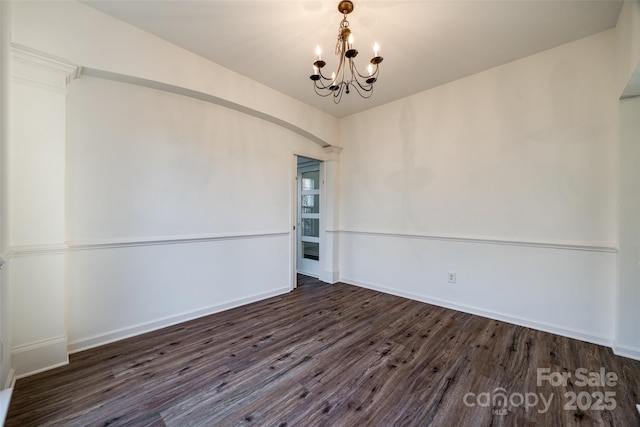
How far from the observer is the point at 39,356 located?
1.96 m

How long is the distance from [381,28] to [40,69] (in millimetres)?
2835

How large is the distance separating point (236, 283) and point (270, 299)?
1.90ft

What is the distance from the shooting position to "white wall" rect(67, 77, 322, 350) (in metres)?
2.28

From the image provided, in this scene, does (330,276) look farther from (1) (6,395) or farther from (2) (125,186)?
(1) (6,395)

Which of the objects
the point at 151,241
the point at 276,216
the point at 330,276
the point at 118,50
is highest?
the point at 118,50

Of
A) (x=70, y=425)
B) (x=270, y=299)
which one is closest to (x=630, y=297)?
(x=270, y=299)

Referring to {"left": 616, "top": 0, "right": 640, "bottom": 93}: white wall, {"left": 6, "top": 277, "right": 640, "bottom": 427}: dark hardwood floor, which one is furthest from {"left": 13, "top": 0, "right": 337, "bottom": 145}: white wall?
{"left": 616, "top": 0, "right": 640, "bottom": 93}: white wall

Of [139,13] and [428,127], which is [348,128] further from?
[139,13]

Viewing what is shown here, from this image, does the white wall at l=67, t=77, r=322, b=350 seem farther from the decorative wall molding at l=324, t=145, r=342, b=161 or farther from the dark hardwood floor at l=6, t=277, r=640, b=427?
the decorative wall molding at l=324, t=145, r=342, b=161

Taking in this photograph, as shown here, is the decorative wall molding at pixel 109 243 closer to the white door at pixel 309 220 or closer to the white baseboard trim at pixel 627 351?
the white door at pixel 309 220

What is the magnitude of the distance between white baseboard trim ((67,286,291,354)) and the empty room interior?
0.02 meters

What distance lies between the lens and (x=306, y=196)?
16.7 ft

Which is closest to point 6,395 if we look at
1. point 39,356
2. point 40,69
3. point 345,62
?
point 39,356

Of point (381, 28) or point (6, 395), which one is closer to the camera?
point (6, 395)
